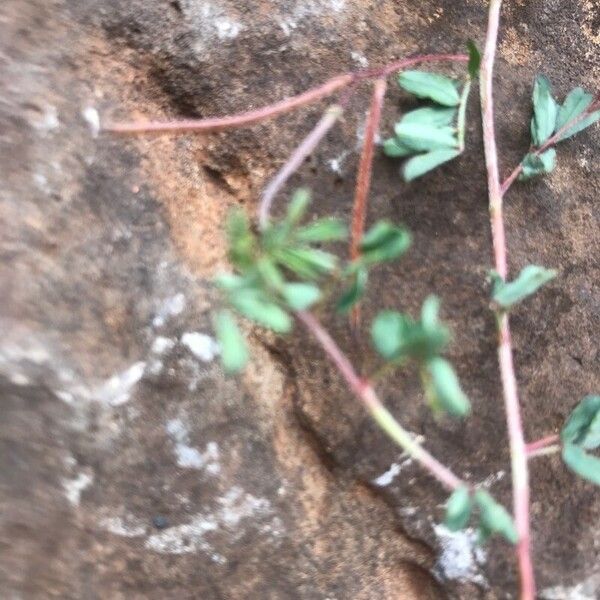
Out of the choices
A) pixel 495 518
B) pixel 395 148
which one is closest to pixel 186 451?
pixel 495 518

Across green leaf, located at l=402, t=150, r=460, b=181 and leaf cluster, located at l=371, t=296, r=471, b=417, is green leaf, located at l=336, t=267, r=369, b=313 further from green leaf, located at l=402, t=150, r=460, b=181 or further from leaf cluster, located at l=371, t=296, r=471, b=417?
green leaf, located at l=402, t=150, r=460, b=181

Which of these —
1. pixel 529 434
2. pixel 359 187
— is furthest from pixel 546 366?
pixel 359 187

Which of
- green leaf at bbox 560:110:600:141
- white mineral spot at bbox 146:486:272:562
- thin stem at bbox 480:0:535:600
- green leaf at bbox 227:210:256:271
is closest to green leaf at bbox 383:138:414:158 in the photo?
thin stem at bbox 480:0:535:600

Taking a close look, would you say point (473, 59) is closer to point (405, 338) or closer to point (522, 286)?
point (522, 286)

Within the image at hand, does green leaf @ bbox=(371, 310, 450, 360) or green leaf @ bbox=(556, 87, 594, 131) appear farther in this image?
green leaf @ bbox=(556, 87, 594, 131)

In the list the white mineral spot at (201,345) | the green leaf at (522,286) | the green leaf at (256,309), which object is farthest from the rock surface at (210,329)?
the green leaf at (256,309)

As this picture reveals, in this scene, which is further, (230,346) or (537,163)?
(537,163)
